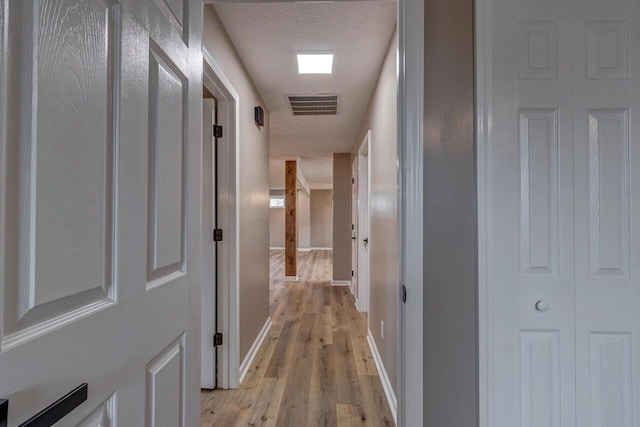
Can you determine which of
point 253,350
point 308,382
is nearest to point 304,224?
point 253,350

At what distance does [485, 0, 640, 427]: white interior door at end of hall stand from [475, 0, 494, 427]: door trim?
0.07 feet

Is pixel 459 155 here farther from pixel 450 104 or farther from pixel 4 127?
pixel 4 127

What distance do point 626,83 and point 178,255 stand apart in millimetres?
1534

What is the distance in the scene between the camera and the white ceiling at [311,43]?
6.05ft

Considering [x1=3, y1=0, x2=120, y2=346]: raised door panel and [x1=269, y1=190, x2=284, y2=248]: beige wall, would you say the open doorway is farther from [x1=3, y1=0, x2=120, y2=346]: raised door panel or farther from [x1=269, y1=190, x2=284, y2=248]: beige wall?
[x1=269, y1=190, x2=284, y2=248]: beige wall

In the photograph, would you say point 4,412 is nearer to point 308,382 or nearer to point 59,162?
point 59,162

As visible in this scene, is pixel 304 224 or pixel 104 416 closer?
pixel 104 416

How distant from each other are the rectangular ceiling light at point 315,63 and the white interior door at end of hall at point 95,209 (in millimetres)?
1453

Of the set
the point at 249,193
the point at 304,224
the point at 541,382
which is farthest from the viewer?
the point at 304,224

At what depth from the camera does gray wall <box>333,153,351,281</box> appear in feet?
18.4

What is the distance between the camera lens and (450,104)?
1.21 metres

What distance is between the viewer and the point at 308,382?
238 cm

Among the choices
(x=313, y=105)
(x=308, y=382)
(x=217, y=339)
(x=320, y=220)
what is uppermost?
(x=313, y=105)

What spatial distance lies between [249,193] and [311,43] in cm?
119
